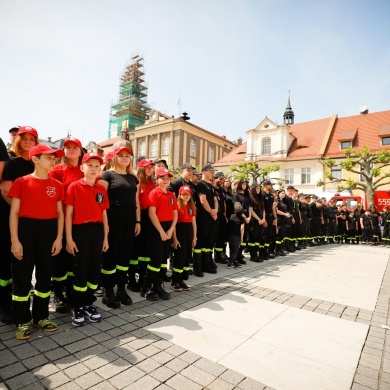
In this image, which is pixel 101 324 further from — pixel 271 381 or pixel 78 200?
pixel 271 381

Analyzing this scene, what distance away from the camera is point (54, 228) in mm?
3127

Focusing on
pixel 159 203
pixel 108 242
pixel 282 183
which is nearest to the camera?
pixel 108 242

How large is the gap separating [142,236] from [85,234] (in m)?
1.57

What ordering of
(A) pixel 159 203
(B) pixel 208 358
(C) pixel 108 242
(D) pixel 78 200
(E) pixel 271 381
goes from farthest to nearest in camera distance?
(A) pixel 159 203 → (C) pixel 108 242 → (D) pixel 78 200 → (B) pixel 208 358 → (E) pixel 271 381

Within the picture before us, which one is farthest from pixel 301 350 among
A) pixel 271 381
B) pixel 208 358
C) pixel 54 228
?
pixel 54 228

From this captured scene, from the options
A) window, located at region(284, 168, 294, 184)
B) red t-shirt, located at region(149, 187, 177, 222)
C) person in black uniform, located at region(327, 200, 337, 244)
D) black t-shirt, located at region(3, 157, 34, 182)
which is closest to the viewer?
black t-shirt, located at region(3, 157, 34, 182)

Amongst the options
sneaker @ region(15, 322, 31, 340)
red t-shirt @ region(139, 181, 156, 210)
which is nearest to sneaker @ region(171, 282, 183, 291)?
red t-shirt @ region(139, 181, 156, 210)

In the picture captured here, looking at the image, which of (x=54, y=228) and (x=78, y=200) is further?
(x=78, y=200)

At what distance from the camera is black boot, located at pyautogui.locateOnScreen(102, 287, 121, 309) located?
3811 millimetres

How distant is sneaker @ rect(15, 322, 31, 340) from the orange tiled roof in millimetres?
32326

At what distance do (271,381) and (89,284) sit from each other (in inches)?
91.5

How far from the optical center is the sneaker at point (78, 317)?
3229 mm

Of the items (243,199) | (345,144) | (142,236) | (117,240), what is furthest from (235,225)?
(345,144)

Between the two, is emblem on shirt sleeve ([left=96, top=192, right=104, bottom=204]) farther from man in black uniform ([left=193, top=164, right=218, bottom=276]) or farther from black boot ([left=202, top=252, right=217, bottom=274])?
black boot ([left=202, top=252, right=217, bottom=274])
